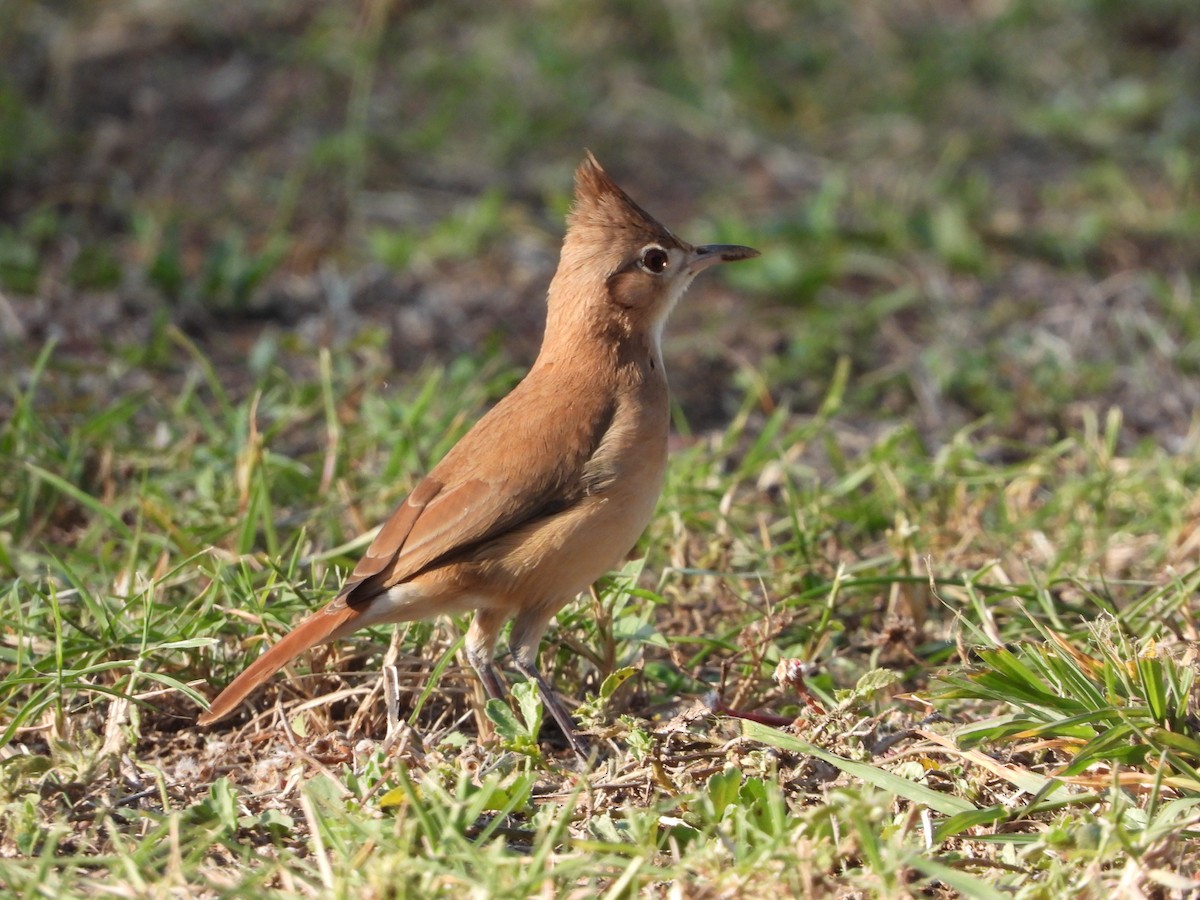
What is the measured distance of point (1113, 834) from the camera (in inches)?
123

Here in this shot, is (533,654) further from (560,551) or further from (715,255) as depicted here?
(715,255)

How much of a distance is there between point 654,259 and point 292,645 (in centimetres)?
166

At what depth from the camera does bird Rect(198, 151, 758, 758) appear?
3896 mm

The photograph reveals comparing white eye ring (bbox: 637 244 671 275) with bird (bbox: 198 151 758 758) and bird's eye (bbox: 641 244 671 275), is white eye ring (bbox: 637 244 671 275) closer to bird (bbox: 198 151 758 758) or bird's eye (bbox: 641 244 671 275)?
bird's eye (bbox: 641 244 671 275)

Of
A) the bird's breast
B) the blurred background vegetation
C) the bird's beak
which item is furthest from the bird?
the blurred background vegetation

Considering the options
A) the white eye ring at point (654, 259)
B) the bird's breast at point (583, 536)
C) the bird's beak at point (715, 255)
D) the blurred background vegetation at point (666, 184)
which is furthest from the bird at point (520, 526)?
the blurred background vegetation at point (666, 184)

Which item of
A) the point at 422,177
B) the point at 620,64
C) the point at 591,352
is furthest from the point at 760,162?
the point at 591,352

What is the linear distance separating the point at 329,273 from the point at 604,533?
130 inches

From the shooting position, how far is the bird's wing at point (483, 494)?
3.93 metres

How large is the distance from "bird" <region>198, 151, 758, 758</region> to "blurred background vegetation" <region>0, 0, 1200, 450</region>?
1.84 m

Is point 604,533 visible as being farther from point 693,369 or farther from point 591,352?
point 693,369

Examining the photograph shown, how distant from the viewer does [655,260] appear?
4.66 m

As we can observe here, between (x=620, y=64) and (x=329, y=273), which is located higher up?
(x=620, y=64)

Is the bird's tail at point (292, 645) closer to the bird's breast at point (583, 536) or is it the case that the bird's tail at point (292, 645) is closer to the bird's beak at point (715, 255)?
the bird's breast at point (583, 536)
